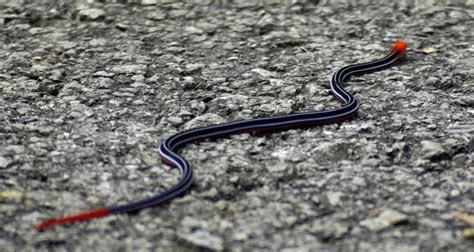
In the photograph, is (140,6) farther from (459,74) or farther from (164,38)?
(459,74)

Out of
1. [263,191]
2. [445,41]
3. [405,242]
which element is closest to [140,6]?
[445,41]

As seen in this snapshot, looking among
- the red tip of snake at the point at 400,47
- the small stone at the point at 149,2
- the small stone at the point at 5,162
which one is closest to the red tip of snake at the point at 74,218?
the small stone at the point at 5,162

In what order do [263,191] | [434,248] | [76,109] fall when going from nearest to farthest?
[434,248], [263,191], [76,109]

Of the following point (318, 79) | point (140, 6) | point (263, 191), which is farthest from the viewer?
point (140, 6)

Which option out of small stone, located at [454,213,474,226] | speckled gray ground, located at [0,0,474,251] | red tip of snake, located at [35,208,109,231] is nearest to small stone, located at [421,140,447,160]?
speckled gray ground, located at [0,0,474,251]

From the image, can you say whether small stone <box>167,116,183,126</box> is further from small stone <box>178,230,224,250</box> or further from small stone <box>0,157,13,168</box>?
small stone <box>178,230,224,250</box>

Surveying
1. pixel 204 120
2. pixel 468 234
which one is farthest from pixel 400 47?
pixel 468 234

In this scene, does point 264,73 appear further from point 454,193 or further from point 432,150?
point 454,193
